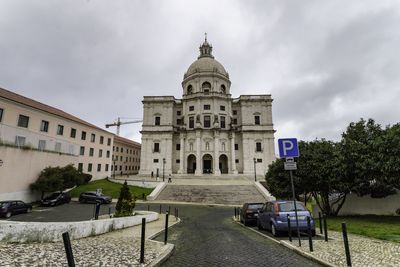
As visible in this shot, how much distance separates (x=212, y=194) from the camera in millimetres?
31047

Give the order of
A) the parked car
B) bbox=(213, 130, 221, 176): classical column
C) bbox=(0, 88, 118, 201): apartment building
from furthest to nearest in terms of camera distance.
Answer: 1. bbox=(213, 130, 221, 176): classical column
2. bbox=(0, 88, 118, 201): apartment building
3. the parked car

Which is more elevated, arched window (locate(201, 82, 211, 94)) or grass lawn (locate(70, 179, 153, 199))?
arched window (locate(201, 82, 211, 94))

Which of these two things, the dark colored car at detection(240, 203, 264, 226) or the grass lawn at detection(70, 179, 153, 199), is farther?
the grass lawn at detection(70, 179, 153, 199)

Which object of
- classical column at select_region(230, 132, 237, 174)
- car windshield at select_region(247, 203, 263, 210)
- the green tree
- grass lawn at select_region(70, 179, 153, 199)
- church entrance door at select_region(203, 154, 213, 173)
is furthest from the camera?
church entrance door at select_region(203, 154, 213, 173)

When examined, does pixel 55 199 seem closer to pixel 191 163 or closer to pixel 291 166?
pixel 291 166

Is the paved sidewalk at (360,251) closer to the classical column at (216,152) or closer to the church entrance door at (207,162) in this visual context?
the classical column at (216,152)

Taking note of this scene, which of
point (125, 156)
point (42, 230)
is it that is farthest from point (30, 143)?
point (125, 156)

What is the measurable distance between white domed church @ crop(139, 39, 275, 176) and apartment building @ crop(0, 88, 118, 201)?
16555 mm

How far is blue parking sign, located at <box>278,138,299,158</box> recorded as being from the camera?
8.10 m

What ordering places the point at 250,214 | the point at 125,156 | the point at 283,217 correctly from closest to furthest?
the point at 283,217 < the point at 250,214 < the point at 125,156

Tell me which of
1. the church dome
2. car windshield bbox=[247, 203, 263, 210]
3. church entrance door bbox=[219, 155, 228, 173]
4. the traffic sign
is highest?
the church dome

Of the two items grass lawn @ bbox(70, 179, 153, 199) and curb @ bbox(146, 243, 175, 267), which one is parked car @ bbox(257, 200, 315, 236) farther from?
grass lawn @ bbox(70, 179, 153, 199)

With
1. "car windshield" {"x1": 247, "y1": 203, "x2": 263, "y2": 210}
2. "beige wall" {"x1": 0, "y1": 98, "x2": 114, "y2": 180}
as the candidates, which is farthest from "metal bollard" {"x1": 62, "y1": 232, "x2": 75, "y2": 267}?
"beige wall" {"x1": 0, "y1": 98, "x2": 114, "y2": 180}

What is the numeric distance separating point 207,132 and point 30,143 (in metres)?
32.7
